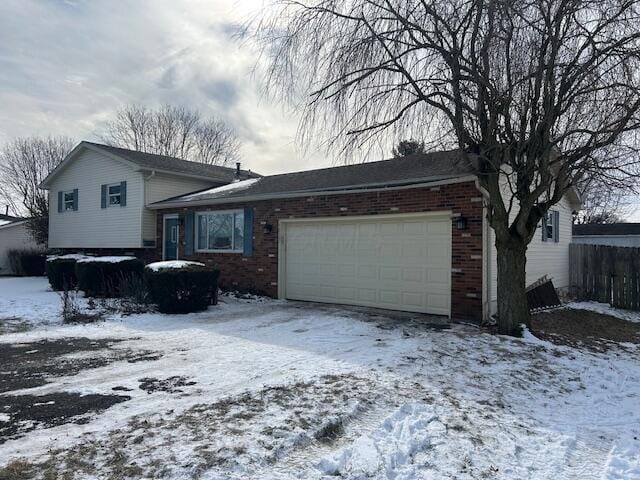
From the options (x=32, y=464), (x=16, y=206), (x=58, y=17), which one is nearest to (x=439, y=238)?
(x=32, y=464)

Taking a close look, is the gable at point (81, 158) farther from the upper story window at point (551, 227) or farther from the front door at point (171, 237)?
the upper story window at point (551, 227)

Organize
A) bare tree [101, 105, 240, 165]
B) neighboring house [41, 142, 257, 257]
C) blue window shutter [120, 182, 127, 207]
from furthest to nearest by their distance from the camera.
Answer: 1. bare tree [101, 105, 240, 165]
2. blue window shutter [120, 182, 127, 207]
3. neighboring house [41, 142, 257, 257]

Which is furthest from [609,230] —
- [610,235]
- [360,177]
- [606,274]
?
[360,177]

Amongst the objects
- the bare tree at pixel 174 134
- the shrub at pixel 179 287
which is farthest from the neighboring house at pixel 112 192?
the bare tree at pixel 174 134

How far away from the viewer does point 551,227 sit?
13445 millimetres

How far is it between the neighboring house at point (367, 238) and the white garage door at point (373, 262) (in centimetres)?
2

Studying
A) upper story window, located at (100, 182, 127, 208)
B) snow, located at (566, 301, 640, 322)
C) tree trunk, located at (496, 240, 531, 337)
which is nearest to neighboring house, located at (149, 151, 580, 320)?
tree trunk, located at (496, 240, 531, 337)

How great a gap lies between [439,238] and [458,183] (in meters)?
1.22

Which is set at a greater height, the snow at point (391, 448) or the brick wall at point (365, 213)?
the brick wall at point (365, 213)

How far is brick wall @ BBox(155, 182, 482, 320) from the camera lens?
28.9ft

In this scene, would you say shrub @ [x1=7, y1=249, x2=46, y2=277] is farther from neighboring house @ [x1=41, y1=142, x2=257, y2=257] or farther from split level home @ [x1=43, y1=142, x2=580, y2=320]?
split level home @ [x1=43, y1=142, x2=580, y2=320]

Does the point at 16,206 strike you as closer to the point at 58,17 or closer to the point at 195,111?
the point at 195,111

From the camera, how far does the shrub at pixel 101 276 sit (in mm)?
11883

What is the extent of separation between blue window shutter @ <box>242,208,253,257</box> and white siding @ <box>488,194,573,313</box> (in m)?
6.63
